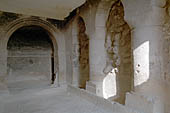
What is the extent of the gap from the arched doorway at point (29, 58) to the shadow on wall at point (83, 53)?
2.06 meters

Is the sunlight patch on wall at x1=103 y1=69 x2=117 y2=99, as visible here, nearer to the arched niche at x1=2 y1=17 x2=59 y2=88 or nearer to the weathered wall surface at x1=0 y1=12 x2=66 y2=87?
the weathered wall surface at x1=0 y1=12 x2=66 y2=87

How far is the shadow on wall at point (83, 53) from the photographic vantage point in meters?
5.77

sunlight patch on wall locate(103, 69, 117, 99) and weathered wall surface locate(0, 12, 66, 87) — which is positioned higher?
weathered wall surface locate(0, 12, 66, 87)

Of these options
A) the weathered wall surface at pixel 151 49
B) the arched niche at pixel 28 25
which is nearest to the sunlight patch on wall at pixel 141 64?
the weathered wall surface at pixel 151 49

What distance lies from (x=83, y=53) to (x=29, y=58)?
3.84 m

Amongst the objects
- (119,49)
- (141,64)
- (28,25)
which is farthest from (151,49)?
(28,25)

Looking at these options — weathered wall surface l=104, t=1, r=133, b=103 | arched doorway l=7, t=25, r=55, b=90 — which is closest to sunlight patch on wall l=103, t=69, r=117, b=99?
weathered wall surface l=104, t=1, r=133, b=103

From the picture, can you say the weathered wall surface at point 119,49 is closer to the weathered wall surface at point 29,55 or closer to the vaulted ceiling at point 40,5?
the vaulted ceiling at point 40,5

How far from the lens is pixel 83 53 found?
19.7ft

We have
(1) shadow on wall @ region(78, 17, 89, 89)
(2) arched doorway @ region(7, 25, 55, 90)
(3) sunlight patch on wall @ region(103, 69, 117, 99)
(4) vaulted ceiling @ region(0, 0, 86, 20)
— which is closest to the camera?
(4) vaulted ceiling @ region(0, 0, 86, 20)

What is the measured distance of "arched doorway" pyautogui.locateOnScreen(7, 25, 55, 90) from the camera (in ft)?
24.3

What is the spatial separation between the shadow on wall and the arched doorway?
2.06m

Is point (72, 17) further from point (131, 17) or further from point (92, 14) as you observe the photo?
point (131, 17)

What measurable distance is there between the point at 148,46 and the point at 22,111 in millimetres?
2857
